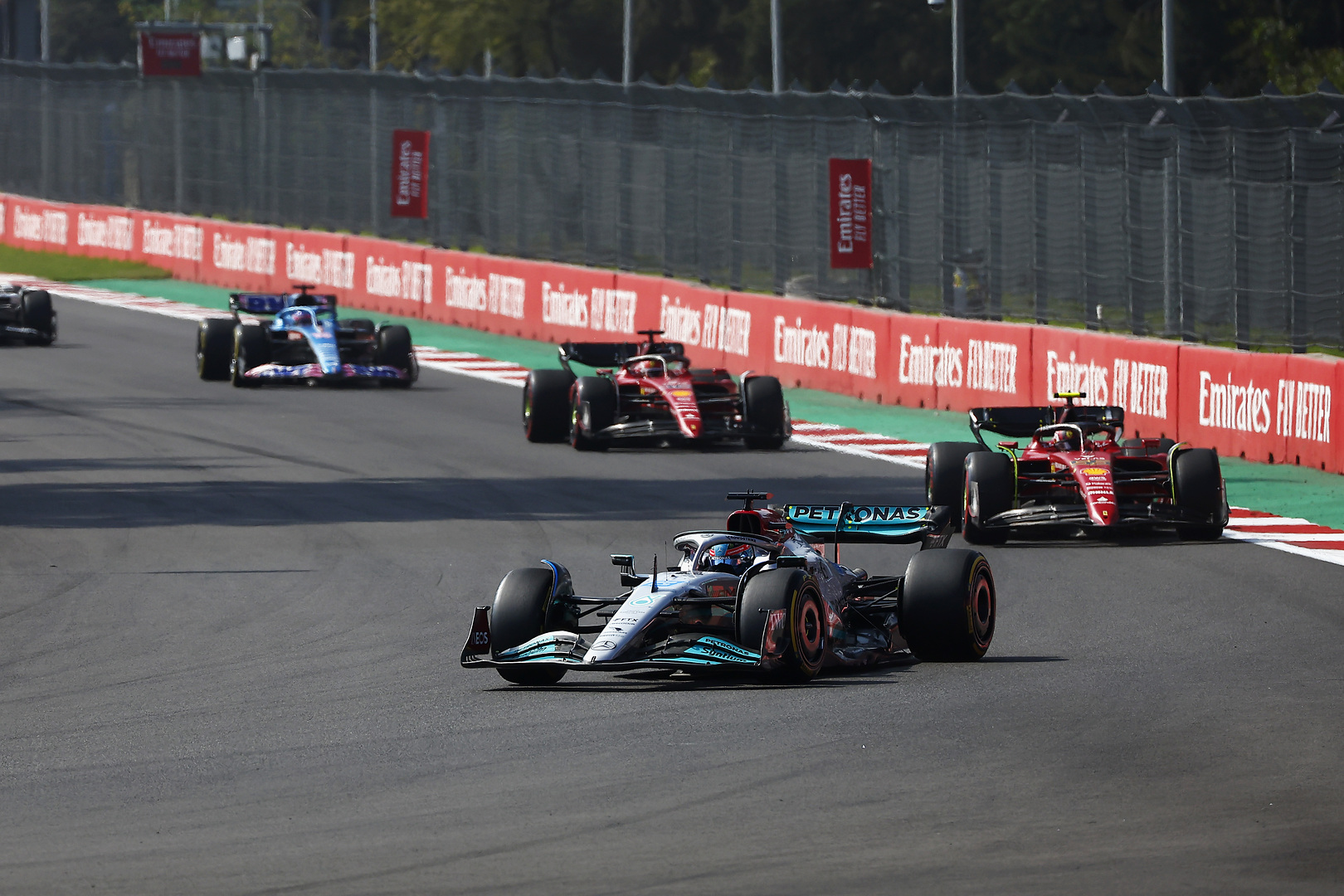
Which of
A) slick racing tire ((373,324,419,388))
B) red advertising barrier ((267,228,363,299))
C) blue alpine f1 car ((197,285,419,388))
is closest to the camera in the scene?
blue alpine f1 car ((197,285,419,388))

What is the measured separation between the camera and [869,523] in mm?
12039

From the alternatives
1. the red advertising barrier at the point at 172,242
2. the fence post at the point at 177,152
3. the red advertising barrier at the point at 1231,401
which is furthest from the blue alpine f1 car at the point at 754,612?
the fence post at the point at 177,152

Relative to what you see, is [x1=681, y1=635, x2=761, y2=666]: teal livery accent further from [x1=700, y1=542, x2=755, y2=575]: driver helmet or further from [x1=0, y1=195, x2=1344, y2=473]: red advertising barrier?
[x1=0, y1=195, x2=1344, y2=473]: red advertising barrier

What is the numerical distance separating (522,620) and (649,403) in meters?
9.88

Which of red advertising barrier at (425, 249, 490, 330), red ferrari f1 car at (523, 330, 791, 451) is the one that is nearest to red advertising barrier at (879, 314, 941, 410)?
red ferrari f1 car at (523, 330, 791, 451)

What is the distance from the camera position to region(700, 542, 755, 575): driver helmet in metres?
11.2

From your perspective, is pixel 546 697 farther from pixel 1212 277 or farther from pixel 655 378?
pixel 1212 277

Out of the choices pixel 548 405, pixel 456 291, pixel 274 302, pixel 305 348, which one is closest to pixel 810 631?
pixel 548 405

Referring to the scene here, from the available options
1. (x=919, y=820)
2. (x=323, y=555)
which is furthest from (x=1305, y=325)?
(x=919, y=820)

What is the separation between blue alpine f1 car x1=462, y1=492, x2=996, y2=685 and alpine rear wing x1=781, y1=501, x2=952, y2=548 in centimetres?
1

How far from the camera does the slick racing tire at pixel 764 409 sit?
20656 millimetres

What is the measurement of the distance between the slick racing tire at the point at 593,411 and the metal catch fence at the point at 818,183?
4919mm

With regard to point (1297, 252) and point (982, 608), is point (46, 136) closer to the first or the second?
point (1297, 252)

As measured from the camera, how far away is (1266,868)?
7172 mm
